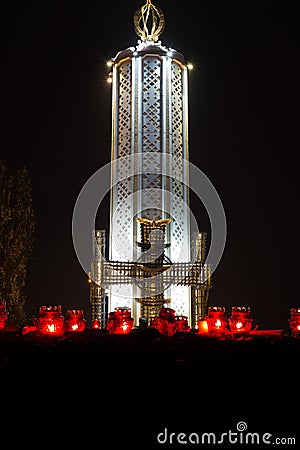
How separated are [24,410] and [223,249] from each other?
8.76 metres

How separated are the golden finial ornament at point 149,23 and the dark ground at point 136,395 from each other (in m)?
7.96

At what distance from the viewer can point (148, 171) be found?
9.12 metres

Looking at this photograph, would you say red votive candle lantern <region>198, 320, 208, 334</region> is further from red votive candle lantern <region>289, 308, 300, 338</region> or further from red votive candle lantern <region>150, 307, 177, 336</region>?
red votive candle lantern <region>289, 308, 300, 338</region>

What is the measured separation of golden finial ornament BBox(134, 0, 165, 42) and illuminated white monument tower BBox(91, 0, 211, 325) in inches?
20.9

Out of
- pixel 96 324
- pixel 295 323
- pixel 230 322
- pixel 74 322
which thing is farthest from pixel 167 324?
pixel 96 324

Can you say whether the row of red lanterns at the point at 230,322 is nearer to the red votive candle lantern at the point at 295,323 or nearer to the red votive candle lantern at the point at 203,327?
the red votive candle lantern at the point at 203,327

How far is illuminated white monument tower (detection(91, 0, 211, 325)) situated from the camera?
9023mm

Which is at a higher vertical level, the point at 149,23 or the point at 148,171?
the point at 149,23

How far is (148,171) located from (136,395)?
6448 millimetres

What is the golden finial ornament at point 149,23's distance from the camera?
984 centimetres

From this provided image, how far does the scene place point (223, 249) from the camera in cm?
1132

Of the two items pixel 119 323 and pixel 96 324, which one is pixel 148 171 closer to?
pixel 96 324

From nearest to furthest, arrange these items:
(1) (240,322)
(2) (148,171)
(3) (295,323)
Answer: (3) (295,323), (1) (240,322), (2) (148,171)

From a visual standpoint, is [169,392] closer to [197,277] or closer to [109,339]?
[109,339]
